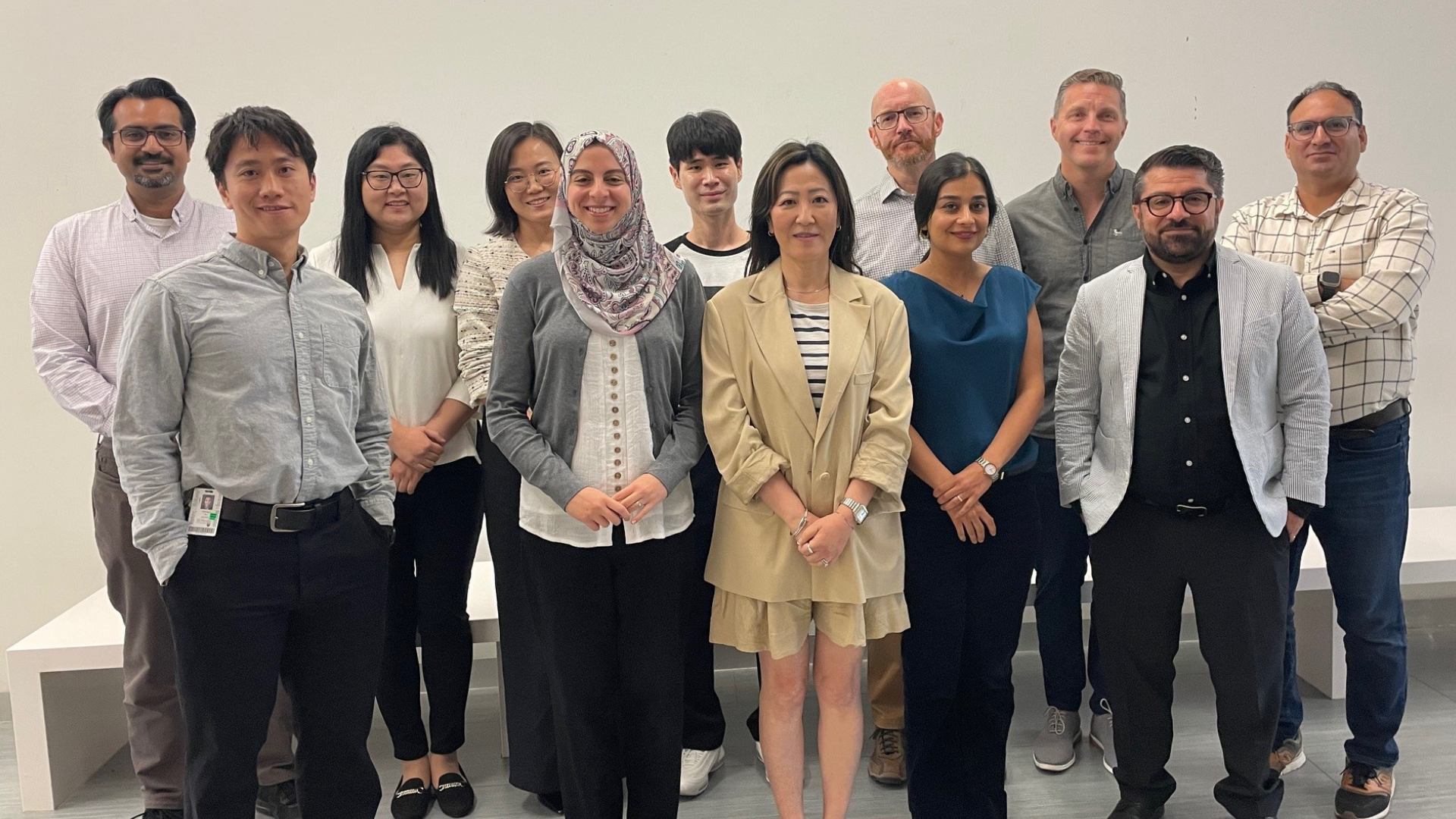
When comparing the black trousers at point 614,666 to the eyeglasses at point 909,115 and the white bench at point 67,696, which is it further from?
the eyeglasses at point 909,115

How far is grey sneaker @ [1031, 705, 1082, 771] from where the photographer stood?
10.6 feet

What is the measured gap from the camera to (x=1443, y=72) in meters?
4.28

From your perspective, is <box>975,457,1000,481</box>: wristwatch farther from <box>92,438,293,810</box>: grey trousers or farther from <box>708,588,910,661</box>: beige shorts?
<box>92,438,293,810</box>: grey trousers

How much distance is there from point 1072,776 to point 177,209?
3.03 m

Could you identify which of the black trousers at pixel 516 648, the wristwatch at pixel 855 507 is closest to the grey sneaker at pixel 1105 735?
the wristwatch at pixel 855 507

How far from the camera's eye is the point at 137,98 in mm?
2770

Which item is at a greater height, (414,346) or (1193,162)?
(1193,162)

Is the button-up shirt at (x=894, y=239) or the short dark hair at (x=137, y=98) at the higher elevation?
the short dark hair at (x=137, y=98)

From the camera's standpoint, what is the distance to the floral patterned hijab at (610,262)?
2393 millimetres

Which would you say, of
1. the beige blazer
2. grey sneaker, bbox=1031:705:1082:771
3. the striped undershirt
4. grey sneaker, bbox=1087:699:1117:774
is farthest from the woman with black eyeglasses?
grey sneaker, bbox=1087:699:1117:774

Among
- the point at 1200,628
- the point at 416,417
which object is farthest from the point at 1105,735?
the point at 416,417

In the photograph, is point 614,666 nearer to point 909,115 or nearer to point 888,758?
point 888,758

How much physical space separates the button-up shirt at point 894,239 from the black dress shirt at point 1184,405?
0.45 m

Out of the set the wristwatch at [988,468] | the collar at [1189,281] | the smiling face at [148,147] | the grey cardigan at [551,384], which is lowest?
the wristwatch at [988,468]
